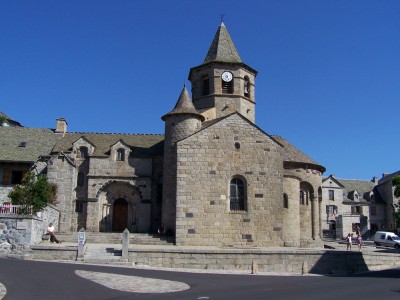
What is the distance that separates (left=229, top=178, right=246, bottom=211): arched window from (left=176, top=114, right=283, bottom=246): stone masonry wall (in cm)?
37

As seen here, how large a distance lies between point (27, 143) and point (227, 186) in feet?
57.2

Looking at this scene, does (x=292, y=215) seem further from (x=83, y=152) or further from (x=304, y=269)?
(x=83, y=152)

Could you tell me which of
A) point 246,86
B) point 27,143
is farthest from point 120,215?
point 246,86

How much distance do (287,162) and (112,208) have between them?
507 inches

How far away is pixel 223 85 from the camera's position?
114 feet

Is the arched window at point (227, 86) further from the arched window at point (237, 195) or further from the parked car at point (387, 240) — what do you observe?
A: the parked car at point (387, 240)

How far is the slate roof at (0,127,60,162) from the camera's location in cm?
3369

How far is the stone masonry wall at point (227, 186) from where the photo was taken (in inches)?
1079

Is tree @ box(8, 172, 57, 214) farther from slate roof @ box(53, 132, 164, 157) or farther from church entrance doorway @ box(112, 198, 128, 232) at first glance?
slate roof @ box(53, 132, 164, 157)

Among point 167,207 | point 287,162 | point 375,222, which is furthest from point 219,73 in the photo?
point 375,222

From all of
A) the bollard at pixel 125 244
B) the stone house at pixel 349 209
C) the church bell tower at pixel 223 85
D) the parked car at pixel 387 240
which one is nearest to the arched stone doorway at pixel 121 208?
the church bell tower at pixel 223 85

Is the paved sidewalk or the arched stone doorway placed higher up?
the arched stone doorway

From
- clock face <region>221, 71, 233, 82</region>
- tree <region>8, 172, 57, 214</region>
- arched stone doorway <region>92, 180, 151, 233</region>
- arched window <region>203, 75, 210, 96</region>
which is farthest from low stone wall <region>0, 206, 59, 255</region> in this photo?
clock face <region>221, 71, 233, 82</region>

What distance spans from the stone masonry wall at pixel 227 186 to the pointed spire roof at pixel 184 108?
2053 millimetres
